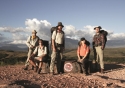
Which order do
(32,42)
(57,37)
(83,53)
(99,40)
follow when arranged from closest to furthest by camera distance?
(57,37) < (83,53) < (99,40) < (32,42)

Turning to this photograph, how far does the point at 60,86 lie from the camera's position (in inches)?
295

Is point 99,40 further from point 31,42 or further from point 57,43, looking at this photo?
point 31,42

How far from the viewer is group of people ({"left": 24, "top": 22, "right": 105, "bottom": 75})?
1042 cm

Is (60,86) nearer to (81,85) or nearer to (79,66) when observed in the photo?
(81,85)

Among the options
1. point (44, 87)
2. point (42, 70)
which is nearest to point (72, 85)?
point (44, 87)

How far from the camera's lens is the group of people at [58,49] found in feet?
34.2

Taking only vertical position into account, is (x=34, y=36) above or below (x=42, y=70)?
above

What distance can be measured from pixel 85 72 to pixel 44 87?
13.1 feet

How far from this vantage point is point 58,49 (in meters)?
10.5

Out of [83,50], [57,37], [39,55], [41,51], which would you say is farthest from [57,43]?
[83,50]

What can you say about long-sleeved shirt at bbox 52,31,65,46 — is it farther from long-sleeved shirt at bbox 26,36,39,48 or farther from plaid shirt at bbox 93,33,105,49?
plaid shirt at bbox 93,33,105,49

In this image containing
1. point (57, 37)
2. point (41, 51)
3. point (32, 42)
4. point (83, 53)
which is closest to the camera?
point (57, 37)

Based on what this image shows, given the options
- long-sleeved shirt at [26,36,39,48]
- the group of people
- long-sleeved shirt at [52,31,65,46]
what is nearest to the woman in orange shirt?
the group of people

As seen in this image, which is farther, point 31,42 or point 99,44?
point 31,42
